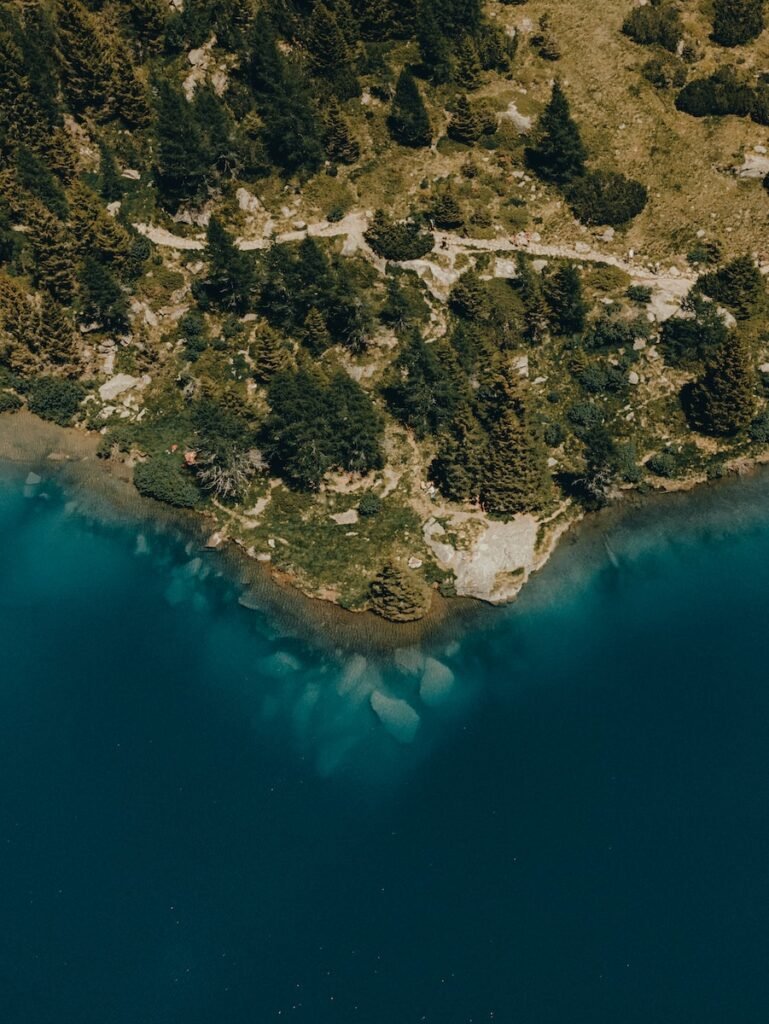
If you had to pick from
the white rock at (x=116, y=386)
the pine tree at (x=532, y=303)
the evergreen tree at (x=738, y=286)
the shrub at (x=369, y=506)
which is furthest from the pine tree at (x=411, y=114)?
the shrub at (x=369, y=506)

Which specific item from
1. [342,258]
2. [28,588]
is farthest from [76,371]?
[342,258]

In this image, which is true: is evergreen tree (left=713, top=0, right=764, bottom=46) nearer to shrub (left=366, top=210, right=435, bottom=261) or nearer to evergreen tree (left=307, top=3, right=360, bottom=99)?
evergreen tree (left=307, top=3, right=360, bottom=99)

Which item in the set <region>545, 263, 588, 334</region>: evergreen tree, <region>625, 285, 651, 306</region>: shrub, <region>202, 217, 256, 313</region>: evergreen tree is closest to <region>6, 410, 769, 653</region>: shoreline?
<region>545, 263, 588, 334</region>: evergreen tree

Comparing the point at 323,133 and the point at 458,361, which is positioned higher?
the point at 323,133

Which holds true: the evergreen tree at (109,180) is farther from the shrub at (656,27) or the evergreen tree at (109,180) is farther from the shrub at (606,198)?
the shrub at (656,27)

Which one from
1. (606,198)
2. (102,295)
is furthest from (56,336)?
(606,198)

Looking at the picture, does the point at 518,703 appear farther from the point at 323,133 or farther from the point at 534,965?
the point at 323,133
